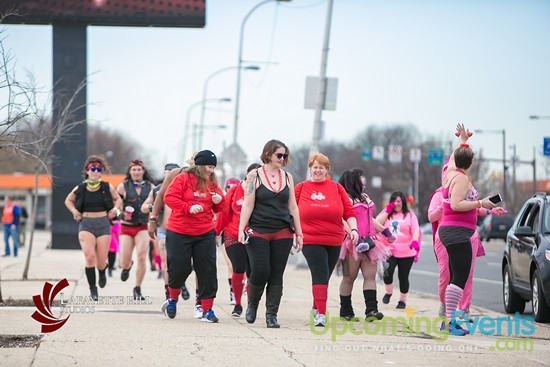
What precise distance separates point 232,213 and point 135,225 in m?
2.13

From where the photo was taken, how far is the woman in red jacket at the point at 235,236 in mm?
12430

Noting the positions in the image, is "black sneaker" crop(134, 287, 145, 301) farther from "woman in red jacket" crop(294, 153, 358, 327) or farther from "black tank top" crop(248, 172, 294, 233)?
"black tank top" crop(248, 172, 294, 233)

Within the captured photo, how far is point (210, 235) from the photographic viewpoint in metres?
11.5

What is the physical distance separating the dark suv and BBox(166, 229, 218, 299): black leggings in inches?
161

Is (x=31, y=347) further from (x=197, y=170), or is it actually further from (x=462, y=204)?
(x=462, y=204)

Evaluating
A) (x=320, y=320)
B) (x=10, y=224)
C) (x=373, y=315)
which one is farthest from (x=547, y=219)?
(x=10, y=224)

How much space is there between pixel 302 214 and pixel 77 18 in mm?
21920

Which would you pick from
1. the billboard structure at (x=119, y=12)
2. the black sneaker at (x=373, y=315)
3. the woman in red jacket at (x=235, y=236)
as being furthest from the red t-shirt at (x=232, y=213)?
the billboard structure at (x=119, y=12)

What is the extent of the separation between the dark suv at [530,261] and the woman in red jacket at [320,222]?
9.38 feet

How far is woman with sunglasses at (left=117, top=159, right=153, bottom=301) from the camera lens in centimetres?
1416

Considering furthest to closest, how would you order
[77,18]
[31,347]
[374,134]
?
[374,134], [77,18], [31,347]

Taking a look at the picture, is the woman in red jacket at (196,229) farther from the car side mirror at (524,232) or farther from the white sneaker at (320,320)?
the car side mirror at (524,232)

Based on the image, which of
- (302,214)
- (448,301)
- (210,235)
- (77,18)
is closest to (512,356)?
(448,301)

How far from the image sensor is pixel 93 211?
13.9m
